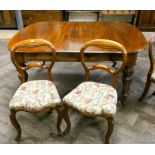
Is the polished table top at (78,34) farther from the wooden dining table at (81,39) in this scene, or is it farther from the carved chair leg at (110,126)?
the carved chair leg at (110,126)

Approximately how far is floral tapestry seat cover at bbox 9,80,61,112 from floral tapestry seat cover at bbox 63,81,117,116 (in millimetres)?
115

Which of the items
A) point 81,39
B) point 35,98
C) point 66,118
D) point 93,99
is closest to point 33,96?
point 35,98

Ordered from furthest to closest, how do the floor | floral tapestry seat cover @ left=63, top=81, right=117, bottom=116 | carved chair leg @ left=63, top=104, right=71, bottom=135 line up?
the floor < carved chair leg @ left=63, top=104, right=71, bottom=135 < floral tapestry seat cover @ left=63, top=81, right=117, bottom=116

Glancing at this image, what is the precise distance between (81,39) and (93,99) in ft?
2.16

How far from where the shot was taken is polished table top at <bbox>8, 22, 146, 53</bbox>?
1.67 meters

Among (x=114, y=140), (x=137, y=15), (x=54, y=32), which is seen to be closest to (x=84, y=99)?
(x=114, y=140)

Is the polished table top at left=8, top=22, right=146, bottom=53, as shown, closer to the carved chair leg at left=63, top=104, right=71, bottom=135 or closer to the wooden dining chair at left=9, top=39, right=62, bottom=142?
the wooden dining chair at left=9, top=39, right=62, bottom=142

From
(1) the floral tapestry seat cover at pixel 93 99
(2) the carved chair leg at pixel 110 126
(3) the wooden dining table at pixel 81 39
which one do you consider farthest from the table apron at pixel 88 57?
(2) the carved chair leg at pixel 110 126

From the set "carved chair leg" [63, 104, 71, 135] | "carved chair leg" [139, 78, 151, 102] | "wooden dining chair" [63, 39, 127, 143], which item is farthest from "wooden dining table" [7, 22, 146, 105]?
"carved chair leg" [63, 104, 71, 135]

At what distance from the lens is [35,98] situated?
148 cm

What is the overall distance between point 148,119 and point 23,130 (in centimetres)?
125

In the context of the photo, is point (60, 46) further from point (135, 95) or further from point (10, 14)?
point (10, 14)

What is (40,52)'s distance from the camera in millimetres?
1616

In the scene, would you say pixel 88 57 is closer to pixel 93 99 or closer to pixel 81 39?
pixel 81 39
